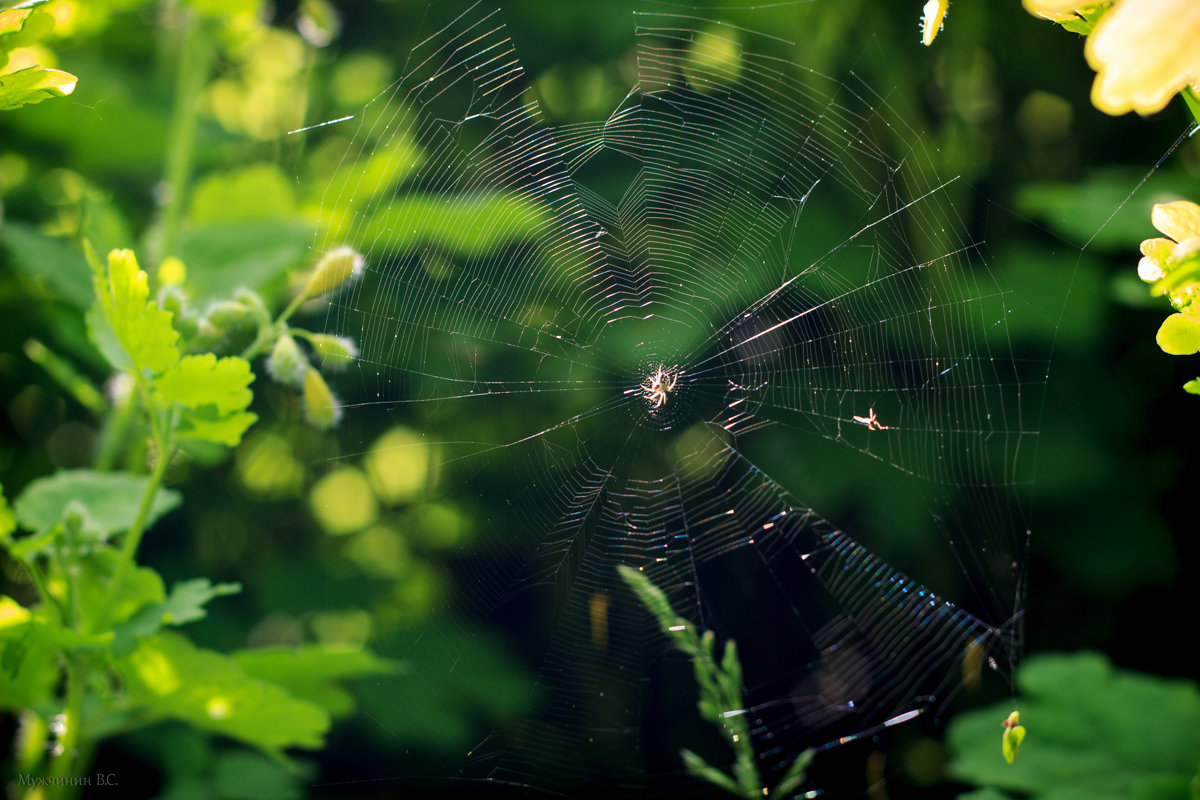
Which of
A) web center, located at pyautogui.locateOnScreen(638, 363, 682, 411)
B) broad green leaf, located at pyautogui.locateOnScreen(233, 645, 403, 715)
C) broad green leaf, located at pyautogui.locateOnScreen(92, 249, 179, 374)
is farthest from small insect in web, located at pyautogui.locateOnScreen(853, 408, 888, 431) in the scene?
broad green leaf, located at pyautogui.locateOnScreen(92, 249, 179, 374)

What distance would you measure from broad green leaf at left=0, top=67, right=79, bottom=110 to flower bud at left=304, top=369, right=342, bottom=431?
68 cm

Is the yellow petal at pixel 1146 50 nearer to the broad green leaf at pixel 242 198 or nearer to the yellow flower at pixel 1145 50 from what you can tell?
the yellow flower at pixel 1145 50

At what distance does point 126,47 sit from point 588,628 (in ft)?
11.0

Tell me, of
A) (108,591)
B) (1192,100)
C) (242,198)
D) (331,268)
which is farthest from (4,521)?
(1192,100)

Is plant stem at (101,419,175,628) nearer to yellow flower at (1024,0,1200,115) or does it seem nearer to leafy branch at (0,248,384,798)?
leafy branch at (0,248,384,798)

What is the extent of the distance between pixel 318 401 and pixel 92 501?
49 centimetres

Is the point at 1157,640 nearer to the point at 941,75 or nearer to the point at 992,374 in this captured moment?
the point at 992,374

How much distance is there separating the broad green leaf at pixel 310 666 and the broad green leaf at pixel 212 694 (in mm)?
144

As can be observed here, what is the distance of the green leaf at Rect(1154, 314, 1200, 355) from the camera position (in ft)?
3.54

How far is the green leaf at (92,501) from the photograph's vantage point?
1.58 meters

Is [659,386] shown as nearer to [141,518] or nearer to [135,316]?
[141,518]

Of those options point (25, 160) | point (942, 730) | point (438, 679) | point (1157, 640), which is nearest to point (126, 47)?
point (25, 160)

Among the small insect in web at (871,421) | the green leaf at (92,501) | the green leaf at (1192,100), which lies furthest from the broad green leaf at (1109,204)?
the green leaf at (92,501)

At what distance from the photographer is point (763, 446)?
3580mm
